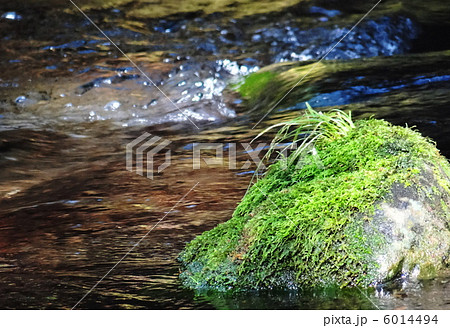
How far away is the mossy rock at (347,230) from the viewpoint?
2.94 metres

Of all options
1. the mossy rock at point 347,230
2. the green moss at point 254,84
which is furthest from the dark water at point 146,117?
the green moss at point 254,84

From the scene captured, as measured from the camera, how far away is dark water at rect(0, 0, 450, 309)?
3273 millimetres

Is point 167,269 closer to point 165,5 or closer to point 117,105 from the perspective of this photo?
point 117,105

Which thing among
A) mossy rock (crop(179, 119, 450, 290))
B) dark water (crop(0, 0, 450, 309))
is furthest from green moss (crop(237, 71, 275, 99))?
mossy rock (crop(179, 119, 450, 290))

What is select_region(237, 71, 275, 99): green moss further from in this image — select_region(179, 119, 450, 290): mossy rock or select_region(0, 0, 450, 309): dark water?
select_region(179, 119, 450, 290): mossy rock

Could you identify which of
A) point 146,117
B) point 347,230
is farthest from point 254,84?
point 347,230

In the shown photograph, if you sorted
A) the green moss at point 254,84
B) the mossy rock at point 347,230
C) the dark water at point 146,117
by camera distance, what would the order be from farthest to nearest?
the green moss at point 254,84 → the dark water at point 146,117 → the mossy rock at point 347,230

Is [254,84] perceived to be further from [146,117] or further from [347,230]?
[347,230]

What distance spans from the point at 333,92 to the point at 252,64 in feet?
8.86

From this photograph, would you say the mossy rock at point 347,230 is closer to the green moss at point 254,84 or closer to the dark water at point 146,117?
the dark water at point 146,117

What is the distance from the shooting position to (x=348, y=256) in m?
2.92

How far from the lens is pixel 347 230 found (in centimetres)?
297

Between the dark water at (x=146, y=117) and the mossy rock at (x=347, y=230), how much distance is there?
0.11 m
